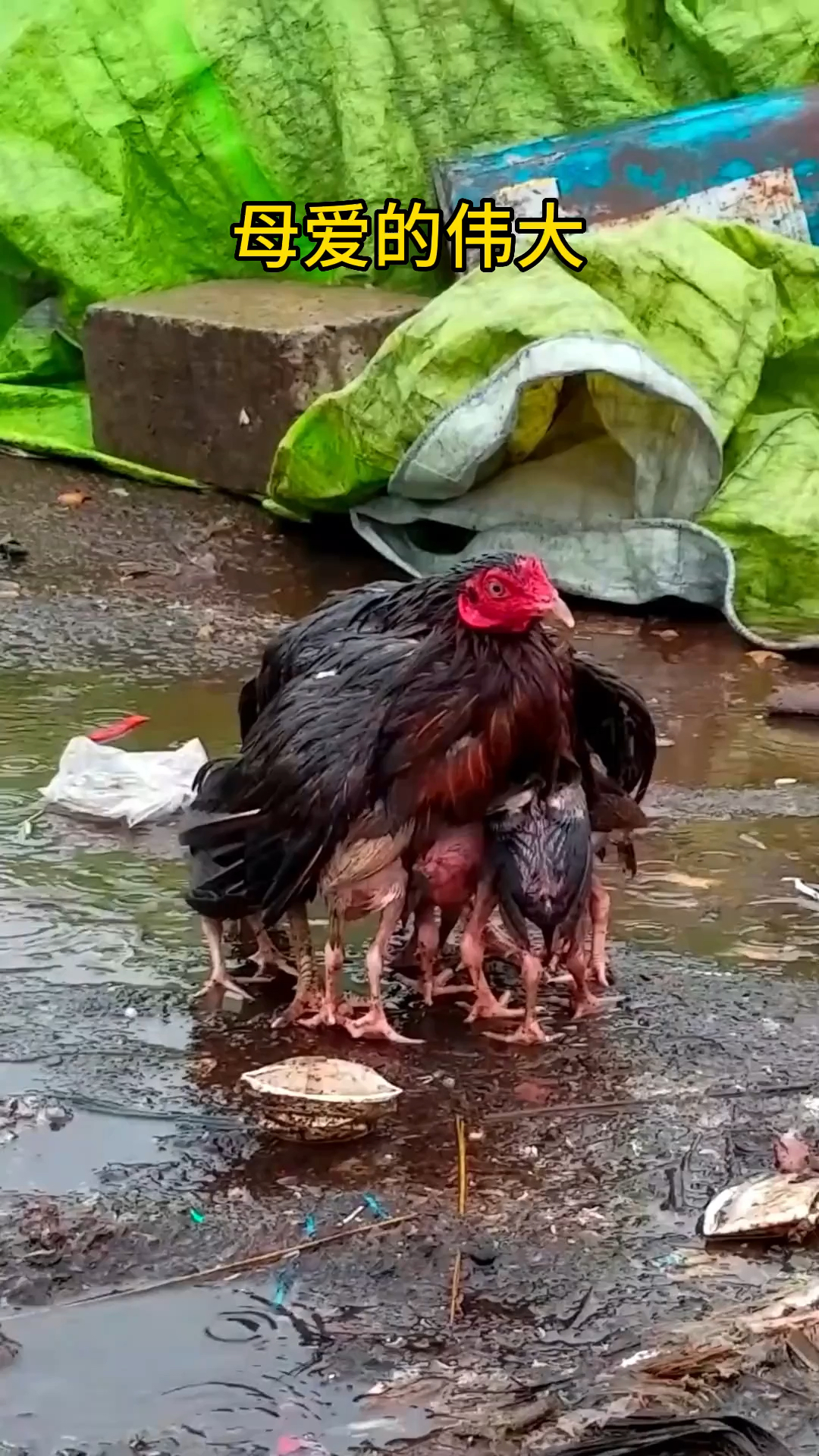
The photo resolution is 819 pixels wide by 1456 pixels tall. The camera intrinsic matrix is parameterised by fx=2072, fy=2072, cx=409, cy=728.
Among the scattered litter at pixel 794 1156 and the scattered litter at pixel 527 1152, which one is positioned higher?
the scattered litter at pixel 794 1156

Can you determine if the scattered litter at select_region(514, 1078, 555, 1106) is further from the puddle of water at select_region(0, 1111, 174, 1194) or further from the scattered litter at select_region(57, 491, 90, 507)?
the scattered litter at select_region(57, 491, 90, 507)

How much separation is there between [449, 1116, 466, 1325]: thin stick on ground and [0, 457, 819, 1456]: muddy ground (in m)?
0.01

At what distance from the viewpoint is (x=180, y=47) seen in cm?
897

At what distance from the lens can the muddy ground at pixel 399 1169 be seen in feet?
9.50

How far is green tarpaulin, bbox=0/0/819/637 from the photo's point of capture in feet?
28.8

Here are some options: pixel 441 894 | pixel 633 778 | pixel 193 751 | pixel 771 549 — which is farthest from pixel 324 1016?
pixel 771 549

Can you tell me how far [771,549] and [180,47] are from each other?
3.84 meters

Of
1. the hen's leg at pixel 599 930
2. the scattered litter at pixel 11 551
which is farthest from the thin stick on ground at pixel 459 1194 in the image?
the scattered litter at pixel 11 551

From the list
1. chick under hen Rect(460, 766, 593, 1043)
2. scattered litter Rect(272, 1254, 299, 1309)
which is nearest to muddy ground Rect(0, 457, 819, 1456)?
scattered litter Rect(272, 1254, 299, 1309)

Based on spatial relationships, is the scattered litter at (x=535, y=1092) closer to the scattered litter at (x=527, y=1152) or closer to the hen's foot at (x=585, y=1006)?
the scattered litter at (x=527, y=1152)

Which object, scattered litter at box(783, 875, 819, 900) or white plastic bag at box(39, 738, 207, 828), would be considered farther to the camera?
white plastic bag at box(39, 738, 207, 828)

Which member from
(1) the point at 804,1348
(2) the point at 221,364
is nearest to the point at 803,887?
(1) the point at 804,1348

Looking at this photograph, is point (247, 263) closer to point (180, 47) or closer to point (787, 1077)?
point (180, 47)

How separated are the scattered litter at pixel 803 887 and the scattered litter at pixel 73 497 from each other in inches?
170
